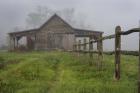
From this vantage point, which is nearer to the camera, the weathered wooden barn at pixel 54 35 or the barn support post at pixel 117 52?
the barn support post at pixel 117 52

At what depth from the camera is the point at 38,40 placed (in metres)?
46.3

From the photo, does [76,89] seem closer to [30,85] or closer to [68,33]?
[30,85]

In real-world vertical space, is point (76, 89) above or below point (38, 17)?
below

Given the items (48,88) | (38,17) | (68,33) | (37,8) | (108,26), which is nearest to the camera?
(48,88)

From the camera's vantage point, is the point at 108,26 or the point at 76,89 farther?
the point at 108,26

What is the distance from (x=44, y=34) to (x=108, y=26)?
5497 inches

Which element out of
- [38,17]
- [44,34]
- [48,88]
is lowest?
[48,88]

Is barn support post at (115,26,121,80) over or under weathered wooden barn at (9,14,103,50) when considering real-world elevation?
under

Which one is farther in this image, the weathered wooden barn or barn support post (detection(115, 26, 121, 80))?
the weathered wooden barn

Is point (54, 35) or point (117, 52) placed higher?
point (54, 35)

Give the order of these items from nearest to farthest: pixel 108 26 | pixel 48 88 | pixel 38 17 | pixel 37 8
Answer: pixel 48 88 → pixel 38 17 → pixel 37 8 → pixel 108 26

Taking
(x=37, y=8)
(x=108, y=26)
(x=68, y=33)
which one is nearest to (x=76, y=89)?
(x=68, y=33)

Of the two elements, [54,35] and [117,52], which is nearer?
[117,52]

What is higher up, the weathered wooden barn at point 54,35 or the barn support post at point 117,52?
the weathered wooden barn at point 54,35
